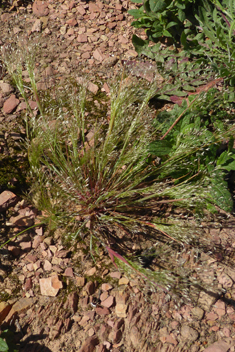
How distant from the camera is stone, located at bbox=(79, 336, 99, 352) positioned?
1620 mm

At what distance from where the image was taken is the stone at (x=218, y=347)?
1616 mm

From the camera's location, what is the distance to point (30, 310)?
1733mm

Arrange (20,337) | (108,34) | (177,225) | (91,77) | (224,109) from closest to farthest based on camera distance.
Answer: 1. (20,337)
2. (177,225)
3. (224,109)
4. (91,77)
5. (108,34)

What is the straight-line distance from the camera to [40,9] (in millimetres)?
2799

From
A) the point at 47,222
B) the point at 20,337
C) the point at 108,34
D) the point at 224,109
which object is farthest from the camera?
the point at 108,34

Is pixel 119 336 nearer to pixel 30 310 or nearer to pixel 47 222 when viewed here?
pixel 30 310

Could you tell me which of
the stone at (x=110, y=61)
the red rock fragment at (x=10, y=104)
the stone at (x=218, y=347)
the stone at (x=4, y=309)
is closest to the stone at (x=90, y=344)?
the stone at (x=4, y=309)

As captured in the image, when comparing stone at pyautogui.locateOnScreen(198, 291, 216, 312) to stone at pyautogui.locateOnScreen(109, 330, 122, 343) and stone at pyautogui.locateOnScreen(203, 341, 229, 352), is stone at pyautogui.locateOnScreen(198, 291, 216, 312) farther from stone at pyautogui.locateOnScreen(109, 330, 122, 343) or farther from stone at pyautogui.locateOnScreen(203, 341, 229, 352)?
stone at pyautogui.locateOnScreen(109, 330, 122, 343)

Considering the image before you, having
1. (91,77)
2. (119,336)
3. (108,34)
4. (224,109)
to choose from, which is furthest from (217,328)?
(108,34)

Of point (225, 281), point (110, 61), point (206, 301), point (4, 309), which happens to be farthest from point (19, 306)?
point (110, 61)

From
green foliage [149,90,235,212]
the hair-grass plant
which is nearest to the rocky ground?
the hair-grass plant

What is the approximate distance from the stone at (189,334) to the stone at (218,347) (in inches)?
3.0

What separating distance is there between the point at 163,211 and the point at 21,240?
89cm

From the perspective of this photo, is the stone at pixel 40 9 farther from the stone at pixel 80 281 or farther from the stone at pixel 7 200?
the stone at pixel 80 281
